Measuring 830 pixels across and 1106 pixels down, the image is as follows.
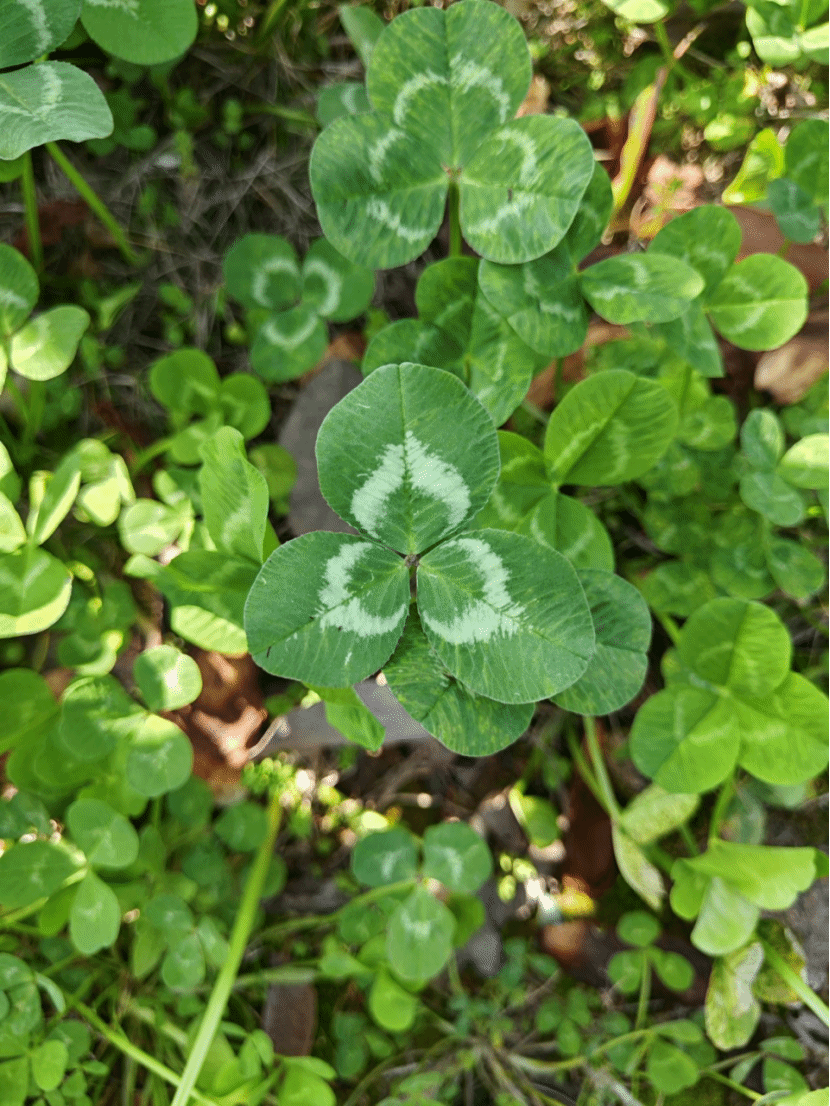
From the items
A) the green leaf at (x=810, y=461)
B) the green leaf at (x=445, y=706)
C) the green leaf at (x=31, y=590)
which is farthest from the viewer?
the green leaf at (x=810, y=461)

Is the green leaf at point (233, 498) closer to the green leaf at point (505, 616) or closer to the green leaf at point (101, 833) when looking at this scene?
the green leaf at point (505, 616)

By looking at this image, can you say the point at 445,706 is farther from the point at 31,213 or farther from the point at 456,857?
the point at 31,213

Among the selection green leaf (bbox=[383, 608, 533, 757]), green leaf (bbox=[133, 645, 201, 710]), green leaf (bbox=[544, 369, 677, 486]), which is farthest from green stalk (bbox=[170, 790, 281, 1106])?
green leaf (bbox=[544, 369, 677, 486])

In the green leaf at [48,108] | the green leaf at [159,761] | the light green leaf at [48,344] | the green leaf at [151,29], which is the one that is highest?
the green leaf at [151,29]

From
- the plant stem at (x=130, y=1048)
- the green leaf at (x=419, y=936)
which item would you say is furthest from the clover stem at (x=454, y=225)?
the plant stem at (x=130, y=1048)

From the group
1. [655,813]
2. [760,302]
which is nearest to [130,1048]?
[655,813]
